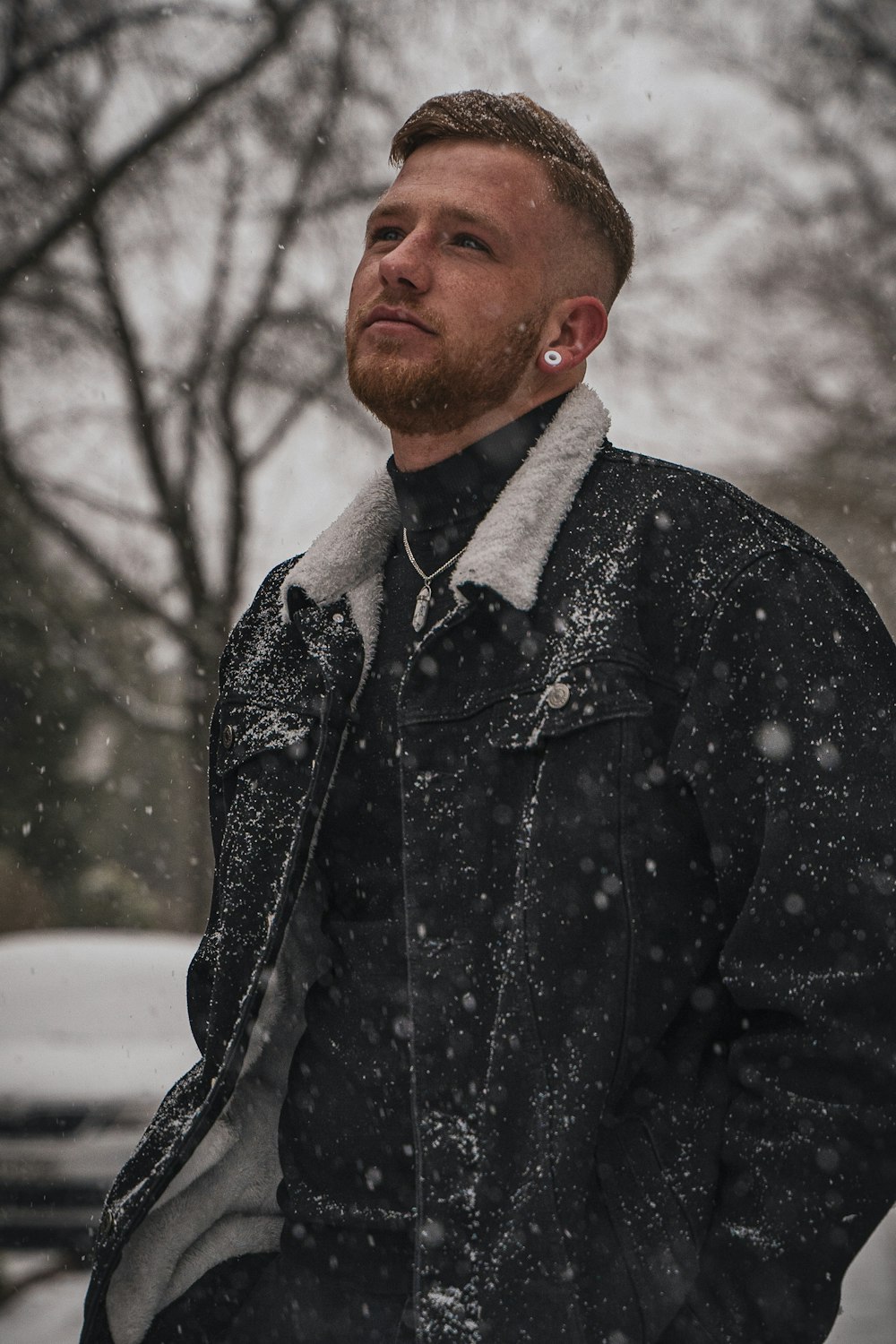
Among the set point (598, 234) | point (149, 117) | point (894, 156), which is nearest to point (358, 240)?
point (149, 117)

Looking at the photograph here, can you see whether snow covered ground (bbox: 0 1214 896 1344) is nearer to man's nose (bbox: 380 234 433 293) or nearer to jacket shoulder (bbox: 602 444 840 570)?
jacket shoulder (bbox: 602 444 840 570)

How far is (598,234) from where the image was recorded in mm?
1886

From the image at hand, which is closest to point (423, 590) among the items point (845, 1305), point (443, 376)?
point (443, 376)

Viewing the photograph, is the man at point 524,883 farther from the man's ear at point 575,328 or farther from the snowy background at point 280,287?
the snowy background at point 280,287

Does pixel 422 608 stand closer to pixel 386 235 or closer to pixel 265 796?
pixel 265 796

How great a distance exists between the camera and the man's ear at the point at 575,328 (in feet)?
5.93

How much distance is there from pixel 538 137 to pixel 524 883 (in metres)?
1.12

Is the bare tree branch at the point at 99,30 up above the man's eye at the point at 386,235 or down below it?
above

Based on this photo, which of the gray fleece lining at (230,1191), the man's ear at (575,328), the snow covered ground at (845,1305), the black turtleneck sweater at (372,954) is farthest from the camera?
the snow covered ground at (845,1305)

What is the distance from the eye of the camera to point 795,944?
54.2 inches

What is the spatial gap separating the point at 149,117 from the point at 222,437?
1.98 meters

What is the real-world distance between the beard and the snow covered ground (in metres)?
2.54

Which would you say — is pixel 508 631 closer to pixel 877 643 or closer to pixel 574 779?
pixel 574 779

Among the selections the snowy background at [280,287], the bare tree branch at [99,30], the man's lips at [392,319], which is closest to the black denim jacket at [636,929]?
the man's lips at [392,319]
